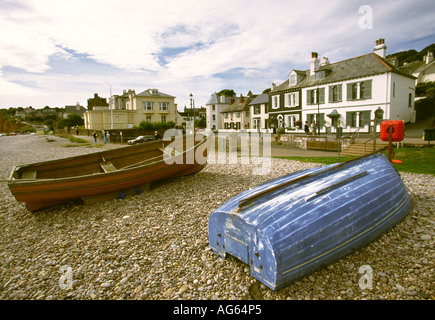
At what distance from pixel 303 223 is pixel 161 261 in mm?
2627

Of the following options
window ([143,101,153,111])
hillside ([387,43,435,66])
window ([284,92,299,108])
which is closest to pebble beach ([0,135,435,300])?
window ([284,92,299,108])

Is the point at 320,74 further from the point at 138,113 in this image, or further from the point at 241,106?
the point at 138,113

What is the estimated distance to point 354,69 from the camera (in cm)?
2844

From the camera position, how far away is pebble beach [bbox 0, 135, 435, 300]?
12.4 feet

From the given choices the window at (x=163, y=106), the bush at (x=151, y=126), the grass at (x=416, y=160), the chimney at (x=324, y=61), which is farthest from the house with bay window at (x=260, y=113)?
the grass at (x=416, y=160)

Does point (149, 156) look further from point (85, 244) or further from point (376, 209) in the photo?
point (376, 209)

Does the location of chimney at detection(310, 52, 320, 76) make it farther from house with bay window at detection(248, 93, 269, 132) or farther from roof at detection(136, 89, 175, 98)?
roof at detection(136, 89, 175, 98)

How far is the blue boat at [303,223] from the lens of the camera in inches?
144

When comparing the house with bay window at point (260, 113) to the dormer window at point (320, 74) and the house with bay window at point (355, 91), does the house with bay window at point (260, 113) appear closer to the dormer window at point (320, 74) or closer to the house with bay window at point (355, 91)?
the house with bay window at point (355, 91)

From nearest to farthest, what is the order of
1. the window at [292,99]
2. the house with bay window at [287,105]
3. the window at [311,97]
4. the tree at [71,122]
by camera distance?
the window at [311,97], the house with bay window at [287,105], the window at [292,99], the tree at [71,122]

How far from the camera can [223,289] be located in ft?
12.7

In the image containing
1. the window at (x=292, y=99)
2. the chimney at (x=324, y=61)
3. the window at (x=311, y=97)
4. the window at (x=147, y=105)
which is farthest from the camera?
the window at (x=147, y=105)
